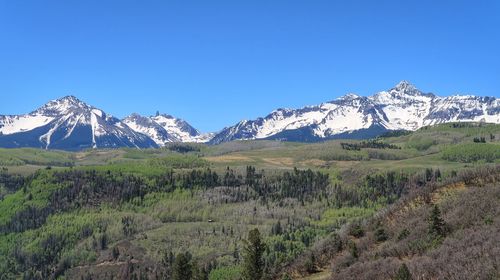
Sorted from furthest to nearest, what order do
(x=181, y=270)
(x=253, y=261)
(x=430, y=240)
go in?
1. (x=181, y=270)
2. (x=253, y=261)
3. (x=430, y=240)

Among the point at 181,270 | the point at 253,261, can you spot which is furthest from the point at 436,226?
the point at 181,270

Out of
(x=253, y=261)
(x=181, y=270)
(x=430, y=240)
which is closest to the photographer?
(x=430, y=240)

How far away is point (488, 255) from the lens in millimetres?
34188

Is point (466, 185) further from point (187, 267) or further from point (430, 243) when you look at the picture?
point (187, 267)

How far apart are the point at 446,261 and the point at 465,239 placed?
415 centimetres

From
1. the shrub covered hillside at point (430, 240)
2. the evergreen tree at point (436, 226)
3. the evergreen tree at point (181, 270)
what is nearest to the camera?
the shrub covered hillside at point (430, 240)

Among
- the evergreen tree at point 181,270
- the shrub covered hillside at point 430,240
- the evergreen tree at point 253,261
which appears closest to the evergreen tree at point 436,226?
the shrub covered hillside at point 430,240

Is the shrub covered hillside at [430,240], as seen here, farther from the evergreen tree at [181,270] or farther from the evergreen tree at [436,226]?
the evergreen tree at [181,270]

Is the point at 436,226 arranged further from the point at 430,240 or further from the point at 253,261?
the point at 253,261

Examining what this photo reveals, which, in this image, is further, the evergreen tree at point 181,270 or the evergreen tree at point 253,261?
the evergreen tree at point 181,270

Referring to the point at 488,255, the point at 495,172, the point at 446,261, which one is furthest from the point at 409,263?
the point at 495,172

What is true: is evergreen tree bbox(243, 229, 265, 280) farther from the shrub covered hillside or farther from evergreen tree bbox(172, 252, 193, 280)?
evergreen tree bbox(172, 252, 193, 280)

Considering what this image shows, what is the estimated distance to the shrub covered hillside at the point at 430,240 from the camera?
117ft

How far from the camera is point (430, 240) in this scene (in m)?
44.7
